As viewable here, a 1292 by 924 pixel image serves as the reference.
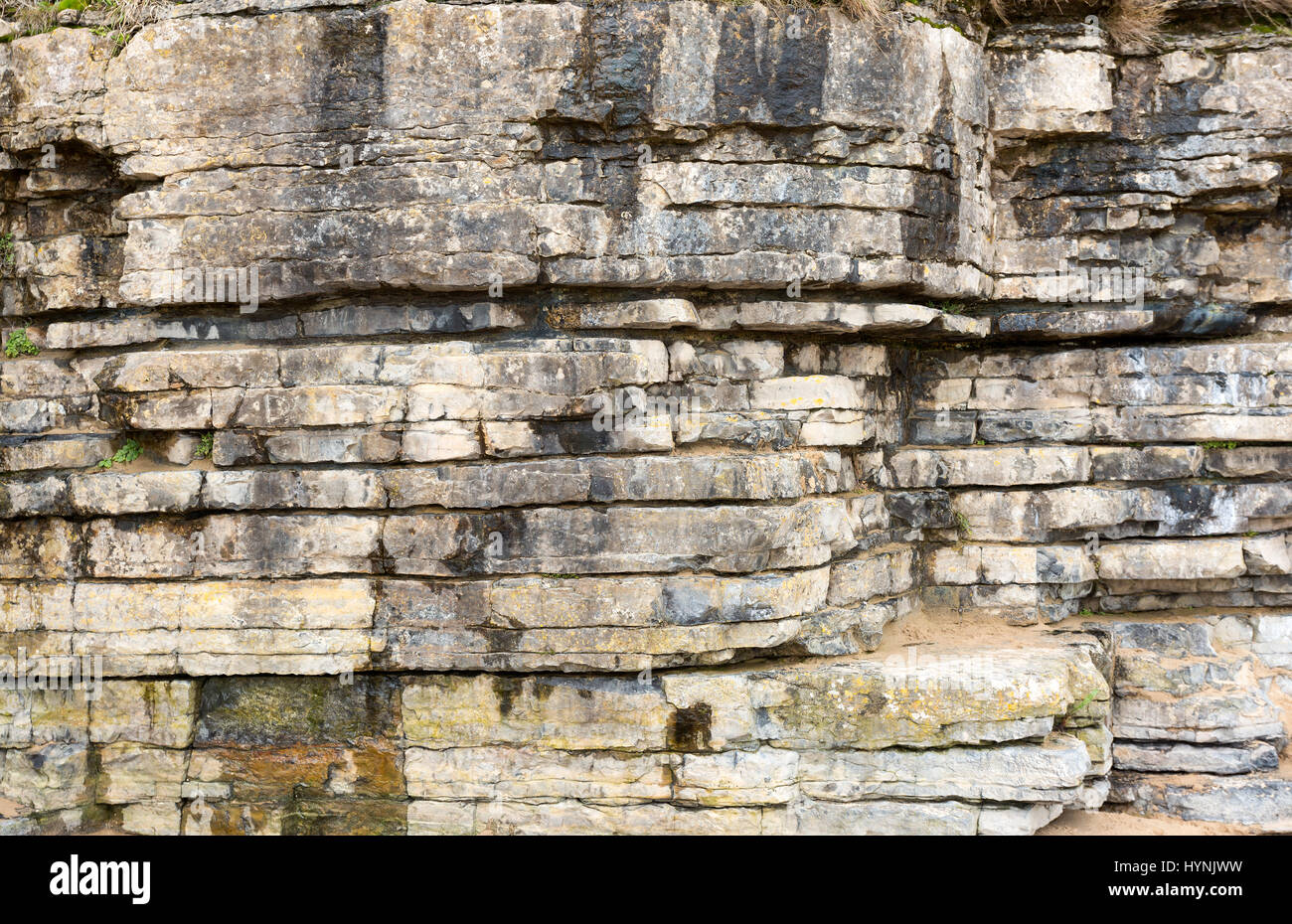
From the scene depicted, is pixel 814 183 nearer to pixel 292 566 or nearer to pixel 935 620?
pixel 935 620

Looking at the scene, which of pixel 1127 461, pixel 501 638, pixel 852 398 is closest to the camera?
pixel 501 638

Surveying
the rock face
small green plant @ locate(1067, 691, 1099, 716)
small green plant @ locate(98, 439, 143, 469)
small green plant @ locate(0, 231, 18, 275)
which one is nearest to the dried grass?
the rock face

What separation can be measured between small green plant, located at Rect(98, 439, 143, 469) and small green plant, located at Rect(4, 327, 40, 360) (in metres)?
1.30

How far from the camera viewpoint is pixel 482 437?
8602mm

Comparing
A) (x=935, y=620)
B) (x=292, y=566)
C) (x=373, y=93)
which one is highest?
(x=373, y=93)

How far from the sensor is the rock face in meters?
8.56

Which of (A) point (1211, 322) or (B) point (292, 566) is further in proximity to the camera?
(A) point (1211, 322)

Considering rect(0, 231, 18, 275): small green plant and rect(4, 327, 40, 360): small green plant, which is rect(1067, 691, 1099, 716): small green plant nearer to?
rect(4, 327, 40, 360): small green plant

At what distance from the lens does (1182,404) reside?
10.2 metres

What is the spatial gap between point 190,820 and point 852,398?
6.17 meters

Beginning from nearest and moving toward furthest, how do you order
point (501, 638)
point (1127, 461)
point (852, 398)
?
point (501, 638)
point (852, 398)
point (1127, 461)

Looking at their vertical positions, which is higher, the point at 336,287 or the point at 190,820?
the point at 336,287

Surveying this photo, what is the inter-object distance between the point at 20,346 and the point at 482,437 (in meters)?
4.14

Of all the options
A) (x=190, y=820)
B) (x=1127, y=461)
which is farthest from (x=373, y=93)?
(x=1127, y=461)
